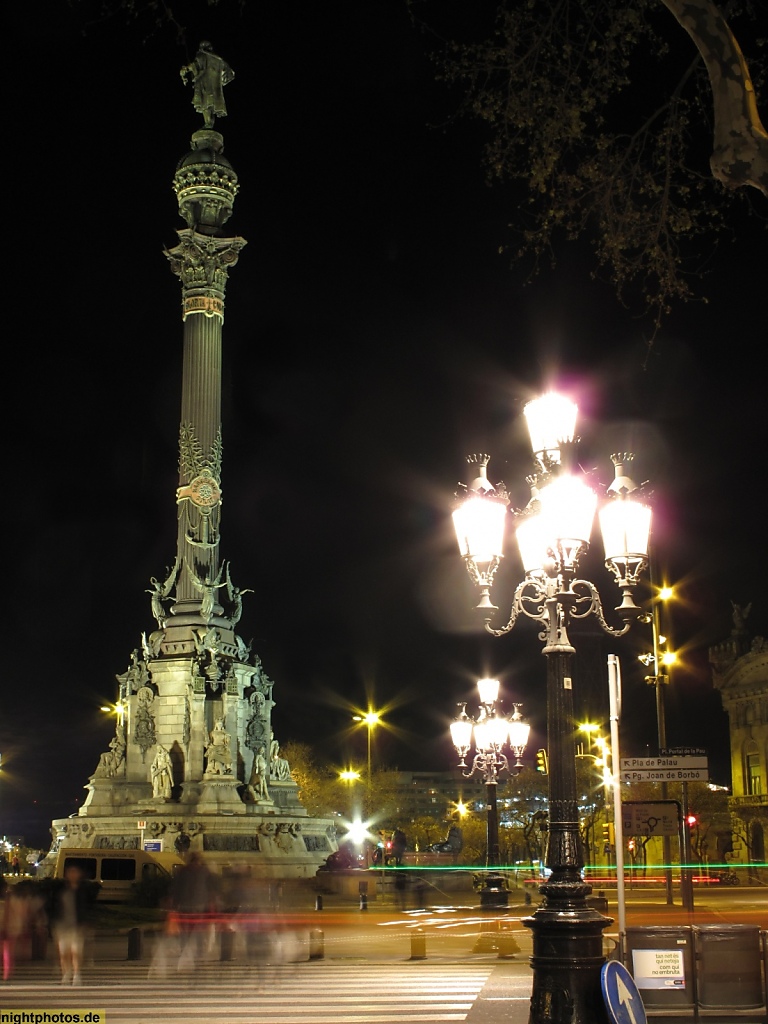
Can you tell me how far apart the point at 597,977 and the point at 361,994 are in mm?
6333

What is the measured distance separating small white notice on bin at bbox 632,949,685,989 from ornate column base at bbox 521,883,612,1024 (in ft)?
7.90

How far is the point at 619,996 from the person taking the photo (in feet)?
33.3

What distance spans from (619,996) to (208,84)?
55526 mm

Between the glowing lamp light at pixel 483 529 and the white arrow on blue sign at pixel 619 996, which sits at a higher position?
the glowing lamp light at pixel 483 529

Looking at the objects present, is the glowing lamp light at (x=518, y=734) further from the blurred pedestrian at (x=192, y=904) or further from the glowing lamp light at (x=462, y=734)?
the blurred pedestrian at (x=192, y=904)

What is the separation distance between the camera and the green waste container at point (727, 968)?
12703 mm

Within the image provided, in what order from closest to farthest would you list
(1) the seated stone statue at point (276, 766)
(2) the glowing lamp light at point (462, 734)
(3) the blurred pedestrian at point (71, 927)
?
(3) the blurred pedestrian at point (71, 927)
(2) the glowing lamp light at point (462, 734)
(1) the seated stone statue at point (276, 766)

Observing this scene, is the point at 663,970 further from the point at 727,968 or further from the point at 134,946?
the point at 134,946

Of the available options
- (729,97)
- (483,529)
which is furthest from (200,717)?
(729,97)

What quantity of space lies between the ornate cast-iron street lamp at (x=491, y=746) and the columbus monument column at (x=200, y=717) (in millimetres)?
17166

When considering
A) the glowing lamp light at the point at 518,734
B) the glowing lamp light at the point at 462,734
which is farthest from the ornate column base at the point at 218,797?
the glowing lamp light at the point at 518,734

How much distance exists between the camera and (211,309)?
176 ft

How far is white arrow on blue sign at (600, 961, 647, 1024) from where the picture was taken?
32.6 feet

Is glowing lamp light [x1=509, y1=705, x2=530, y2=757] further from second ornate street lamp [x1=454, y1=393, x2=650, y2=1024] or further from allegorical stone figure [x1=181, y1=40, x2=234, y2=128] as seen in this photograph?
allegorical stone figure [x1=181, y1=40, x2=234, y2=128]
